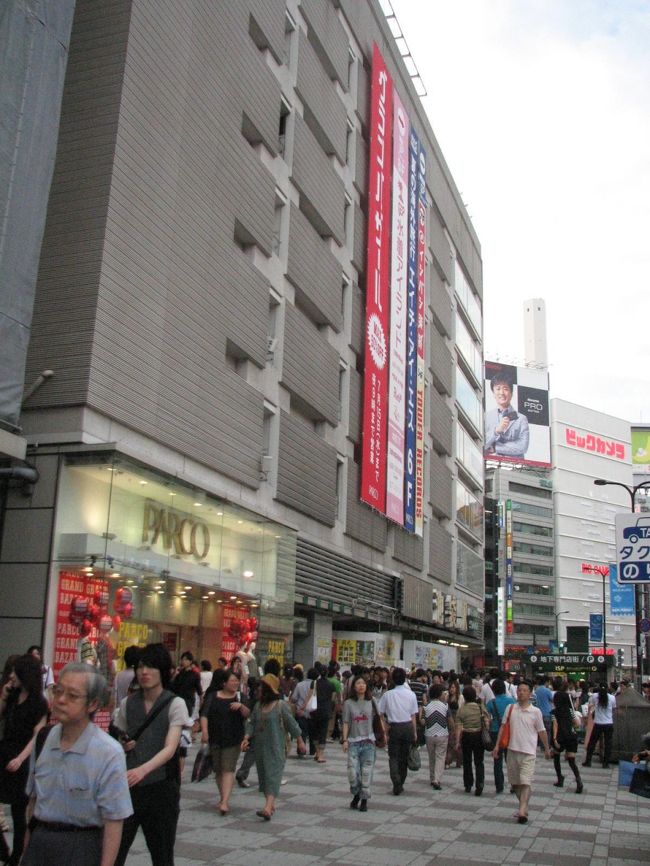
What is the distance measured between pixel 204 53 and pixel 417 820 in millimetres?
18941

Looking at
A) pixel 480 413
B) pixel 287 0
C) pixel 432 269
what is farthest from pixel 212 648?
pixel 480 413

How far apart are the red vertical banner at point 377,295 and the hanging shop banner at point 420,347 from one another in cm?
474

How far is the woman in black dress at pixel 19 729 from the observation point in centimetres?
684

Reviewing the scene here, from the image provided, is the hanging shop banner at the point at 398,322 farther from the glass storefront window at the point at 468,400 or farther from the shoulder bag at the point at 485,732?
the shoulder bag at the point at 485,732

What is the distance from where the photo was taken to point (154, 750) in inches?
247

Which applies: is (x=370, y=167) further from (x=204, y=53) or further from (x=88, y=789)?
(x=88, y=789)

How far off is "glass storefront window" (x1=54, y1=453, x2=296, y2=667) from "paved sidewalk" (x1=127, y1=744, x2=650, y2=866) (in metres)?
4.06

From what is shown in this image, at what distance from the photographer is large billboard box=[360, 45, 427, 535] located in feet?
116

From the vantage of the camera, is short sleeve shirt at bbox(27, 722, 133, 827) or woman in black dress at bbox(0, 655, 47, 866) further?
woman in black dress at bbox(0, 655, 47, 866)

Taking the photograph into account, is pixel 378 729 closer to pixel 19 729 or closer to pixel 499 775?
pixel 499 775

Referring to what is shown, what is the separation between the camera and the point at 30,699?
22.8 feet

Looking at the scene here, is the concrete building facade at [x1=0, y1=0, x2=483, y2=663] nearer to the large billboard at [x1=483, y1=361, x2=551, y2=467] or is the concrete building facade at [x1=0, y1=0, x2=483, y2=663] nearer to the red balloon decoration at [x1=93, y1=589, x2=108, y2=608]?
the red balloon decoration at [x1=93, y1=589, x2=108, y2=608]

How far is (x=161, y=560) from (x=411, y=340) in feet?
78.6

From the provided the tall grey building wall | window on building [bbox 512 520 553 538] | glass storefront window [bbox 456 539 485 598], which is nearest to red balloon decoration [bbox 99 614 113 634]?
the tall grey building wall
